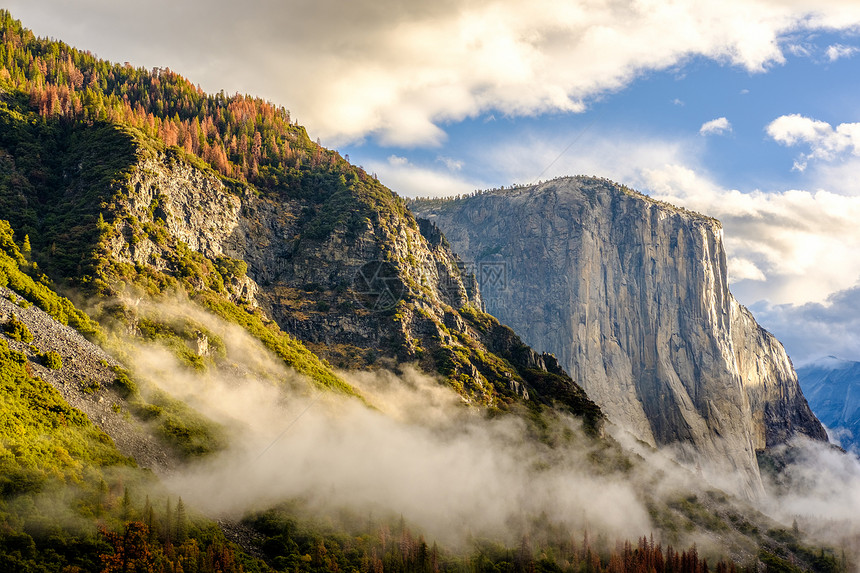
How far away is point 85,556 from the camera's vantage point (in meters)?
86.4

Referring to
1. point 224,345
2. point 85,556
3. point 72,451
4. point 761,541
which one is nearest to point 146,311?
point 224,345

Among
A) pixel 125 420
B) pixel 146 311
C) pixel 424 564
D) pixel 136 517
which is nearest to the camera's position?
pixel 136 517

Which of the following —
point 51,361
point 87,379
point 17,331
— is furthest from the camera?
point 87,379

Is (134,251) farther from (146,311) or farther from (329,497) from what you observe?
(329,497)

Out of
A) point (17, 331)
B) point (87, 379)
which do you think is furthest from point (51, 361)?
point (17, 331)

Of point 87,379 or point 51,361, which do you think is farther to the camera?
point 87,379

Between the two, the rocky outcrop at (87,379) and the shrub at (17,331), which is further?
the shrub at (17,331)

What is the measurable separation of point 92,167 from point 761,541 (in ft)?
679

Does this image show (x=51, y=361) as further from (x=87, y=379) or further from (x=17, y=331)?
(x=17, y=331)

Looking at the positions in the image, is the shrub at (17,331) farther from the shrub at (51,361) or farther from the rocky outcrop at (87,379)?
the shrub at (51,361)

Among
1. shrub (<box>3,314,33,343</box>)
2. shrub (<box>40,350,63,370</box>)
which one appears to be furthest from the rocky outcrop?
shrub (<box>3,314,33,343</box>)

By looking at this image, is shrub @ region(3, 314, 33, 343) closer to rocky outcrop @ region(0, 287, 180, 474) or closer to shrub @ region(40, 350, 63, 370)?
rocky outcrop @ region(0, 287, 180, 474)

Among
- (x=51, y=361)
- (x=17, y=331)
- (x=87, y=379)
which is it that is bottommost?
(x=87, y=379)

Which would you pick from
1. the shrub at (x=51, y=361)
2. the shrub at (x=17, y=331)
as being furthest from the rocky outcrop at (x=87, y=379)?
the shrub at (x=17, y=331)
